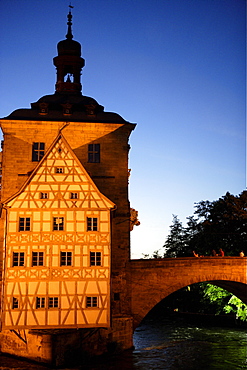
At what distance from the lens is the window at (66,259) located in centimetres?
2691

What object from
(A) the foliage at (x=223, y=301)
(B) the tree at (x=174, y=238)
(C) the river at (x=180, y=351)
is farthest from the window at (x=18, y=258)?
(B) the tree at (x=174, y=238)

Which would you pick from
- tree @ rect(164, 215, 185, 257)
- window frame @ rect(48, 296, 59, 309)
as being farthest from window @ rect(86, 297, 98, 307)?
tree @ rect(164, 215, 185, 257)

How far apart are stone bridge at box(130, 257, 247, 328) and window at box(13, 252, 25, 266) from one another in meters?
7.34

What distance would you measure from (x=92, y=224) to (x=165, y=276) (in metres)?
6.56

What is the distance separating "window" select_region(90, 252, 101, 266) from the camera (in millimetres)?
27109

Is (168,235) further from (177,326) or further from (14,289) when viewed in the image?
(14,289)

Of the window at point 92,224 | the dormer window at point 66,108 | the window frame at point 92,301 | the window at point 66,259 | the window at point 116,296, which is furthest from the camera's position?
the dormer window at point 66,108

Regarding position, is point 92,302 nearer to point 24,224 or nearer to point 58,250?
point 58,250

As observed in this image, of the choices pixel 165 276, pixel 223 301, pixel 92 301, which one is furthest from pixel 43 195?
pixel 223 301

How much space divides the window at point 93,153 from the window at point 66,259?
25.3 feet

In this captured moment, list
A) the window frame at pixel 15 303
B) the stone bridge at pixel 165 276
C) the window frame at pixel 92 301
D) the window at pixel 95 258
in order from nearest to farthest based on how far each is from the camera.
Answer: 1. the window frame at pixel 15 303
2. the window frame at pixel 92 301
3. the window at pixel 95 258
4. the stone bridge at pixel 165 276

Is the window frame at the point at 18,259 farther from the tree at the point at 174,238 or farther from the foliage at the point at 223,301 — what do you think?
the tree at the point at 174,238

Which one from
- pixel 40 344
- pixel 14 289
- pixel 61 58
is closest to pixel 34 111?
pixel 61 58

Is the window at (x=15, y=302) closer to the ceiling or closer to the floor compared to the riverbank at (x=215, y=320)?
closer to the ceiling
